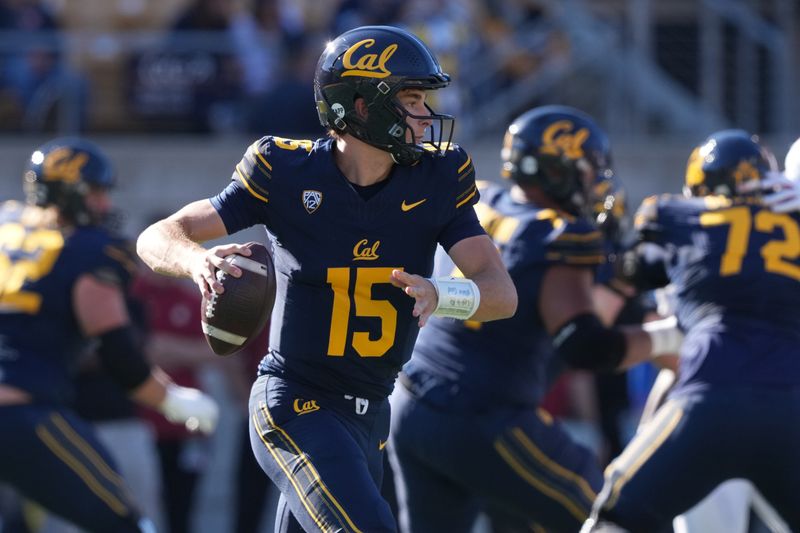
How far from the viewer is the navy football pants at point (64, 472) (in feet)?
19.3

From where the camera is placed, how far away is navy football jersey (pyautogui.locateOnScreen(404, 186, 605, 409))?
543cm

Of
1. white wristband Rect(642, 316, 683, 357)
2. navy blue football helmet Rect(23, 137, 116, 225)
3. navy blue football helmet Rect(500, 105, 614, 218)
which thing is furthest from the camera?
navy blue football helmet Rect(23, 137, 116, 225)

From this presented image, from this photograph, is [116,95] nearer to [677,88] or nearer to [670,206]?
[677,88]

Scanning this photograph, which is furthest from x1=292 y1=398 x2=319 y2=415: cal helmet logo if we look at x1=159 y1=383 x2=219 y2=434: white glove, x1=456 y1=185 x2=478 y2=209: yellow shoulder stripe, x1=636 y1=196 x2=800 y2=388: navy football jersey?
x1=159 y1=383 x2=219 y2=434: white glove

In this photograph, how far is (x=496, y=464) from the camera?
17.7 ft

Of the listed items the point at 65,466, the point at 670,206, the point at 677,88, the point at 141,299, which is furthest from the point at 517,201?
the point at 677,88

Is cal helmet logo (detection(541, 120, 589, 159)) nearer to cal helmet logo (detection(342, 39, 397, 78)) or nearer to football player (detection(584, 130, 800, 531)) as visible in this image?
football player (detection(584, 130, 800, 531))

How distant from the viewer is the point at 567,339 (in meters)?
5.42

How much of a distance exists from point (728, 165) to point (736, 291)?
53 centimetres

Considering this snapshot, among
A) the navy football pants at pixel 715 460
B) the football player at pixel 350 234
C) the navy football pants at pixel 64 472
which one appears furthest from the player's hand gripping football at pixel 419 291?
the navy football pants at pixel 64 472

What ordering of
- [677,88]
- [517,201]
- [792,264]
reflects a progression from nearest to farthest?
[792,264]
[517,201]
[677,88]

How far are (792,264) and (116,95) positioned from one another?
6222 mm

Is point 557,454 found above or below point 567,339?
below

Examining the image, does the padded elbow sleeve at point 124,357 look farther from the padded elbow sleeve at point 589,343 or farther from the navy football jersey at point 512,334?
the padded elbow sleeve at point 589,343
